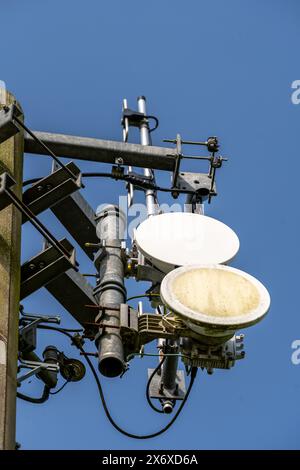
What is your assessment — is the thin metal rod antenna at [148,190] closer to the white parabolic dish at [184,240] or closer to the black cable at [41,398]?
the white parabolic dish at [184,240]

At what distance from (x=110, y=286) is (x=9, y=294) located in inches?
59.4

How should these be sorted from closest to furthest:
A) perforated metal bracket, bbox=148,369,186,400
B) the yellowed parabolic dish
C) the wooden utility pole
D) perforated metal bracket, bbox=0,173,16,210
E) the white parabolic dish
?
the wooden utility pole
perforated metal bracket, bbox=0,173,16,210
the yellowed parabolic dish
the white parabolic dish
perforated metal bracket, bbox=148,369,186,400

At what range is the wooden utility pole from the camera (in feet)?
30.8

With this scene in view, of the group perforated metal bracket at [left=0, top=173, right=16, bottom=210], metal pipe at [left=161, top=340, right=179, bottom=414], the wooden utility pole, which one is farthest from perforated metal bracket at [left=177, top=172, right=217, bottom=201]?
perforated metal bracket at [left=0, top=173, right=16, bottom=210]

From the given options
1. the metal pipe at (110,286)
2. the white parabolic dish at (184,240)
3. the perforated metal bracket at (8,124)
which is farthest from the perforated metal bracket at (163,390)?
the perforated metal bracket at (8,124)

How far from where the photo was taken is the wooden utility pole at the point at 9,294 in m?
9.40

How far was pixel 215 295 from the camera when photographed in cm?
1094

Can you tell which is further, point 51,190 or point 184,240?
point 184,240

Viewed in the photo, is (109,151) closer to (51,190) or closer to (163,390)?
(51,190)

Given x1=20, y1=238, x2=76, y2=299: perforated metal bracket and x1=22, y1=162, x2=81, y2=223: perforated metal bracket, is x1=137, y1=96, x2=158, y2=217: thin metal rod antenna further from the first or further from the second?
x1=20, y1=238, x2=76, y2=299: perforated metal bracket

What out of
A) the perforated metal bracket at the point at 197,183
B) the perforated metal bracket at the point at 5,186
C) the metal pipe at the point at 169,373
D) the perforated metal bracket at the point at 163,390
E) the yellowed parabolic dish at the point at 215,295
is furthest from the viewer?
the perforated metal bracket at the point at 197,183

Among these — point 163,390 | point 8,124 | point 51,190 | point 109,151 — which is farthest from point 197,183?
point 8,124

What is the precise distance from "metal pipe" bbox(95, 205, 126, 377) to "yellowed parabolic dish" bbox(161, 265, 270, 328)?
2.19 ft

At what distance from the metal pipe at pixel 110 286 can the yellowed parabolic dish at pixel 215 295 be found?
A: 26.2 inches
